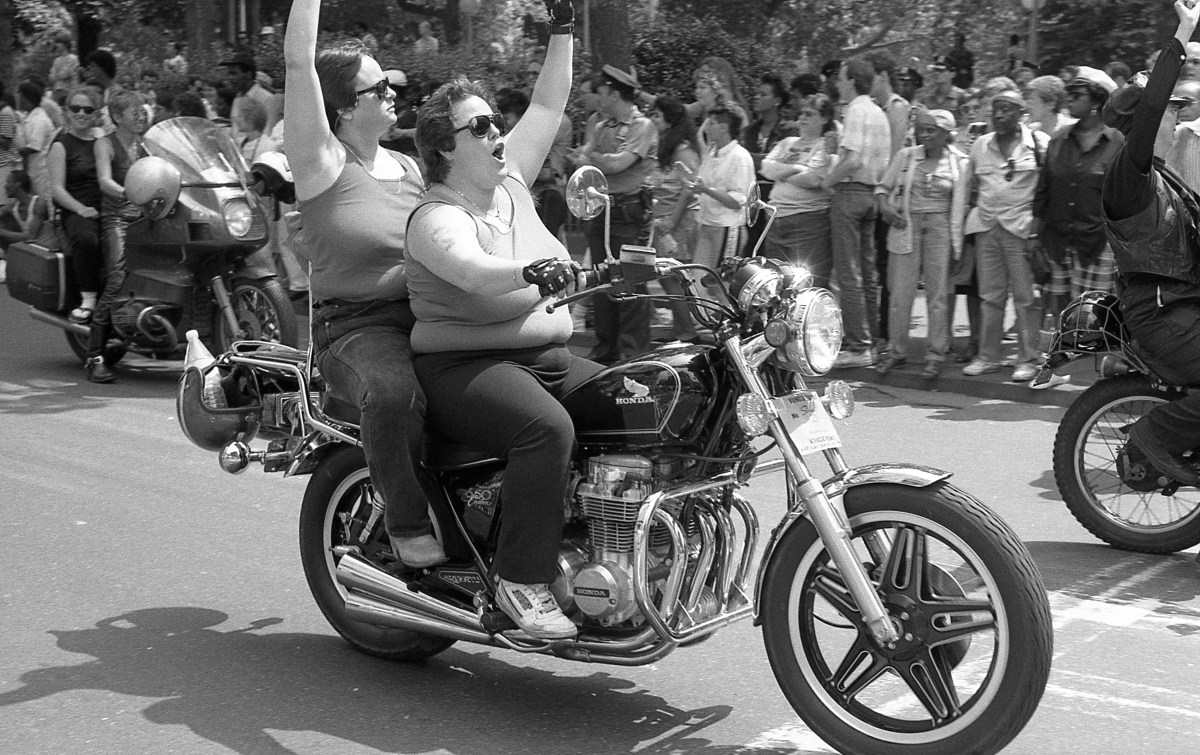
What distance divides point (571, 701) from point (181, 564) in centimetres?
225

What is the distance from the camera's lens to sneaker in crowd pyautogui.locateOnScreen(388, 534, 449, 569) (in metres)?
4.53

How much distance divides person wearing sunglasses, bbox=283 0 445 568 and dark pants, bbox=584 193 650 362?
17.5 feet

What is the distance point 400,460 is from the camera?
4398mm

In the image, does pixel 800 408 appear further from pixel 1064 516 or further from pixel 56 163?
pixel 56 163

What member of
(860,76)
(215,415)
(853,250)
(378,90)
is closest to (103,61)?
(860,76)

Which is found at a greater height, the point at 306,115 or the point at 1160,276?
the point at 306,115

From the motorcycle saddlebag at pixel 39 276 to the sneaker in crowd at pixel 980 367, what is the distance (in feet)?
20.8

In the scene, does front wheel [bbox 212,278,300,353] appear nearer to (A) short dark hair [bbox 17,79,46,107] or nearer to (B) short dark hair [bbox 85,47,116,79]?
(B) short dark hair [bbox 85,47,116,79]

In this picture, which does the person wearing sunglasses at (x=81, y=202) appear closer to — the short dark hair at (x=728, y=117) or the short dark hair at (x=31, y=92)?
the short dark hair at (x=728, y=117)

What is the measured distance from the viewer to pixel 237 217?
33.1 ft

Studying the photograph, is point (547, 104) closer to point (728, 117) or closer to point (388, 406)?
point (388, 406)

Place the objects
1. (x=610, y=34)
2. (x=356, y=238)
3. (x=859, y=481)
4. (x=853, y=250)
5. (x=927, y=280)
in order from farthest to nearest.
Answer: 1. (x=610, y=34)
2. (x=853, y=250)
3. (x=927, y=280)
4. (x=356, y=238)
5. (x=859, y=481)

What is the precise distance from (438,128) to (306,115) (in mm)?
506

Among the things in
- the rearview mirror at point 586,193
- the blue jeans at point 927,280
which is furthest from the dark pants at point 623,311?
the rearview mirror at point 586,193
